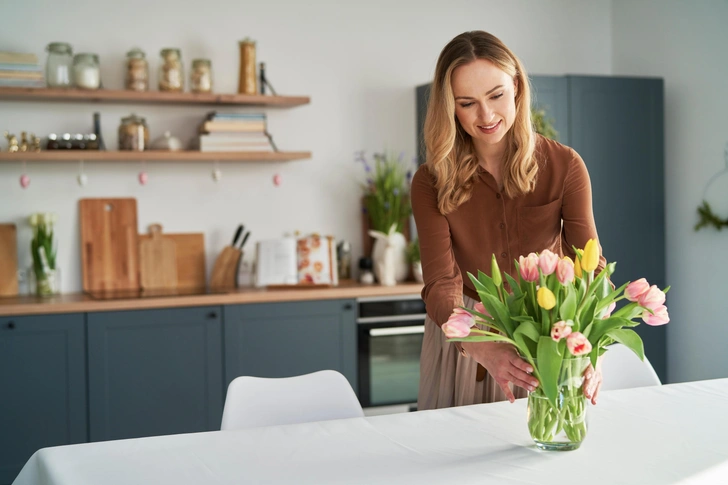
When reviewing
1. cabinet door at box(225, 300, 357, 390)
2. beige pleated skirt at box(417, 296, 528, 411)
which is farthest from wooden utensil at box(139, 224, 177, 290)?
beige pleated skirt at box(417, 296, 528, 411)

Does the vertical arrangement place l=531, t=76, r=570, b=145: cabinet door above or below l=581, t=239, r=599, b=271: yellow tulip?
above

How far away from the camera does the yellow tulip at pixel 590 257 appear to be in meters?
1.52

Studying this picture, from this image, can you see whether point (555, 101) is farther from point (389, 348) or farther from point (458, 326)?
point (458, 326)

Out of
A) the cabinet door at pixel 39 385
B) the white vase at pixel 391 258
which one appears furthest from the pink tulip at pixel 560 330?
the white vase at pixel 391 258

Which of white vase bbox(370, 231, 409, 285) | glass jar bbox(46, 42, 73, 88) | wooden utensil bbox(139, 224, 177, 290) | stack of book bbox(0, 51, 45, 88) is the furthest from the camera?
white vase bbox(370, 231, 409, 285)

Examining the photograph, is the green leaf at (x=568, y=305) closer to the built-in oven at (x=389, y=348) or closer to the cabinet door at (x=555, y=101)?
the built-in oven at (x=389, y=348)

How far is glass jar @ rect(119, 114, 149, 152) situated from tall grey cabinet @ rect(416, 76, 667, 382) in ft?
4.94

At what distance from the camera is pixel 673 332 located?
4.71 meters

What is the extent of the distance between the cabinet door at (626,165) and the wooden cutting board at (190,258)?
2.10 m

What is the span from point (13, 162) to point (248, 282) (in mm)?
1310

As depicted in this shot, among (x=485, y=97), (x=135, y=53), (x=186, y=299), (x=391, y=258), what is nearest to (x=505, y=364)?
(x=485, y=97)

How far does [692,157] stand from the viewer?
4516mm

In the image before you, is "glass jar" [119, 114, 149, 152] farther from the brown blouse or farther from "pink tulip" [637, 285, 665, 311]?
"pink tulip" [637, 285, 665, 311]

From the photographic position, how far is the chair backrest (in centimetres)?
243
